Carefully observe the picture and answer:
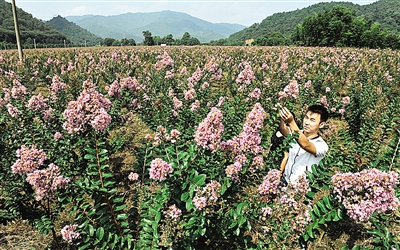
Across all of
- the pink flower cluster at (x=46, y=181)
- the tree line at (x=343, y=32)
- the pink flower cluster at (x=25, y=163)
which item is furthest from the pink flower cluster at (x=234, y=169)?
the tree line at (x=343, y=32)

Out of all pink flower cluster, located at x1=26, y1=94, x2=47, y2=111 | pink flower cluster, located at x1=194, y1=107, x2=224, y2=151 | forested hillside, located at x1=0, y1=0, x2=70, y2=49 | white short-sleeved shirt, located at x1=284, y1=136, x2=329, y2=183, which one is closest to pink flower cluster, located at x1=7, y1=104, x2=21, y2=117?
pink flower cluster, located at x1=26, y1=94, x2=47, y2=111

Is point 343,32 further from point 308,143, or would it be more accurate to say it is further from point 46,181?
point 46,181

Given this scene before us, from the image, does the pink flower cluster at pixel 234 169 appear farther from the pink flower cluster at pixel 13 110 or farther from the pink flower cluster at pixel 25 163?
the pink flower cluster at pixel 13 110

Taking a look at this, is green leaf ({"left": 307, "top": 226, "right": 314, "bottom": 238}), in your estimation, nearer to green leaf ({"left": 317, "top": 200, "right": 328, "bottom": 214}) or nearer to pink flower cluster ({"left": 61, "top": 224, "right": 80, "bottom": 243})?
green leaf ({"left": 317, "top": 200, "right": 328, "bottom": 214})

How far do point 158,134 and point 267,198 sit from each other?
1.29 metres

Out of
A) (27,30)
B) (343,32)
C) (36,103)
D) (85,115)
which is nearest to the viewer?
(85,115)

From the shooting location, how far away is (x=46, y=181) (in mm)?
2076

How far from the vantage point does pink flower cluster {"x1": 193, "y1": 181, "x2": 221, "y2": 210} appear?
6.04 feet

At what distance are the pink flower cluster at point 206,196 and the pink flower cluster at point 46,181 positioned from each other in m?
1.20

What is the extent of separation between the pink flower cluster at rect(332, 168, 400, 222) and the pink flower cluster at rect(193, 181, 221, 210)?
3.02 feet

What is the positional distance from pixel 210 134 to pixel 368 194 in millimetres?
1252

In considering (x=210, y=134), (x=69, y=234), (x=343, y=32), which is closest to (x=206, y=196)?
(x=210, y=134)

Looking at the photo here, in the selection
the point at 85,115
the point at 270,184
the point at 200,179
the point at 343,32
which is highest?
the point at 343,32

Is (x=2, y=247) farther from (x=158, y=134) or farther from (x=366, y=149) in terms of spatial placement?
(x=366, y=149)
